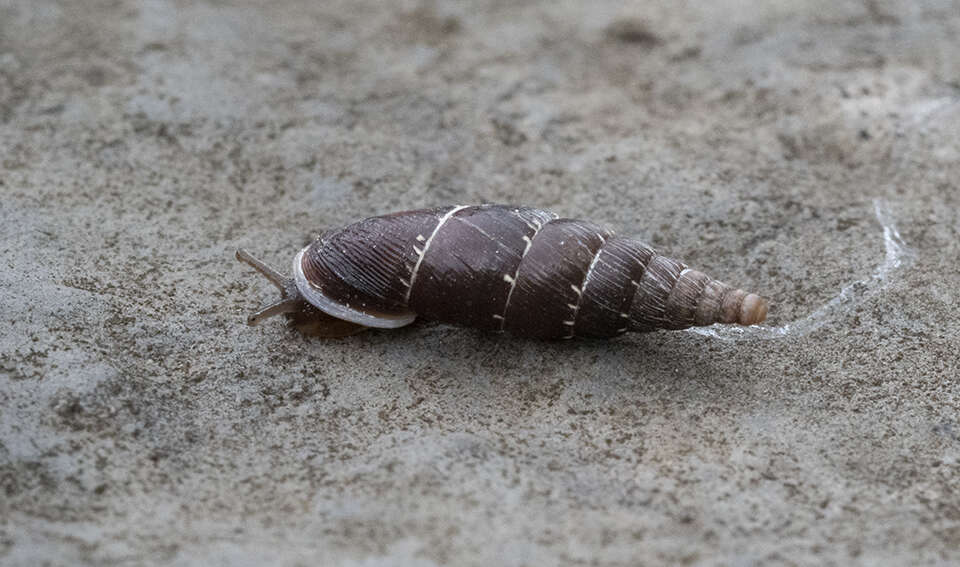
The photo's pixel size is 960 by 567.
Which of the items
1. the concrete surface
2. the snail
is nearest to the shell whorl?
the snail

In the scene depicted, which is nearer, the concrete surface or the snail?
the concrete surface

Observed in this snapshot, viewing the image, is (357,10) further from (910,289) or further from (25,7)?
(910,289)

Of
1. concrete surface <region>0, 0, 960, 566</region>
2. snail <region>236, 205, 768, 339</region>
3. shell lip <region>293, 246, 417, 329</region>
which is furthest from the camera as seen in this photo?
shell lip <region>293, 246, 417, 329</region>

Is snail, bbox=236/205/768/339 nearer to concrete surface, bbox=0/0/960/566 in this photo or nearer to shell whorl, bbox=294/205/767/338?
shell whorl, bbox=294/205/767/338

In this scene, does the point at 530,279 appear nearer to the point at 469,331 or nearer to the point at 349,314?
the point at 469,331

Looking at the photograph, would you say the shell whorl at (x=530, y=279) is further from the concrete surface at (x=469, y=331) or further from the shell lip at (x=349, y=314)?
the concrete surface at (x=469, y=331)

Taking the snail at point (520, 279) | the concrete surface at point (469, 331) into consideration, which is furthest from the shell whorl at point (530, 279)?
the concrete surface at point (469, 331)

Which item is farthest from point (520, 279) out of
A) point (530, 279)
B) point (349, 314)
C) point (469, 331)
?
point (349, 314)

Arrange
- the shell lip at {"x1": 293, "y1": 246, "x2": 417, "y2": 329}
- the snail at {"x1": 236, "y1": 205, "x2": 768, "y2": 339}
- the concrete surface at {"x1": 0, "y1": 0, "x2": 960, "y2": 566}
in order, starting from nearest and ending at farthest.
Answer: the concrete surface at {"x1": 0, "y1": 0, "x2": 960, "y2": 566}
the snail at {"x1": 236, "y1": 205, "x2": 768, "y2": 339}
the shell lip at {"x1": 293, "y1": 246, "x2": 417, "y2": 329}
